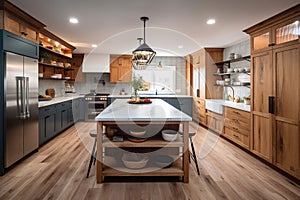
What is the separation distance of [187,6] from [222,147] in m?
2.89

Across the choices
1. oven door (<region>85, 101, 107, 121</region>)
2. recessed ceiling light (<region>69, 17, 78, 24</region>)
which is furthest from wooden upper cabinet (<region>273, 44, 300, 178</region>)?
oven door (<region>85, 101, 107, 121</region>)

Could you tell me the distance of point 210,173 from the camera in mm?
3115

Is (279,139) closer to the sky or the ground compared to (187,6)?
closer to the ground

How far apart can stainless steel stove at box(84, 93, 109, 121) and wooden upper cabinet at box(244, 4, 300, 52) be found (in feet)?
16.8

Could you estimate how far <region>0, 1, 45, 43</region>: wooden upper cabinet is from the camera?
3005 millimetres

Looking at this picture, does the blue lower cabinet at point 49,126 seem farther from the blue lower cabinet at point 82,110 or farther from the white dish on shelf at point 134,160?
the blue lower cabinet at point 82,110

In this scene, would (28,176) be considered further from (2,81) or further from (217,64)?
(217,64)

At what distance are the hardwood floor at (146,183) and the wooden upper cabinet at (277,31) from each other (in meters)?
1.94

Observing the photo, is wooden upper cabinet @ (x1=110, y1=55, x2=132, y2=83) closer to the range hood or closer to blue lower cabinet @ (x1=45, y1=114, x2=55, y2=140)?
the range hood

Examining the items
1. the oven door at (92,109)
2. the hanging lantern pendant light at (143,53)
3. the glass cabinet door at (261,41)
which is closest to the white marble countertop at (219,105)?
the glass cabinet door at (261,41)

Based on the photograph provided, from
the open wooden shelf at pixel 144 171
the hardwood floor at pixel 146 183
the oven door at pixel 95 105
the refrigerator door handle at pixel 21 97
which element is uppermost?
the refrigerator door handle at pixel 21 97

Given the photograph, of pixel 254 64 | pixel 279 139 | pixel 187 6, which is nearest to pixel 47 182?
pixel 187 6

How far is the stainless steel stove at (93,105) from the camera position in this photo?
24.6ft

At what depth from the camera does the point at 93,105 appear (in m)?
7.57
